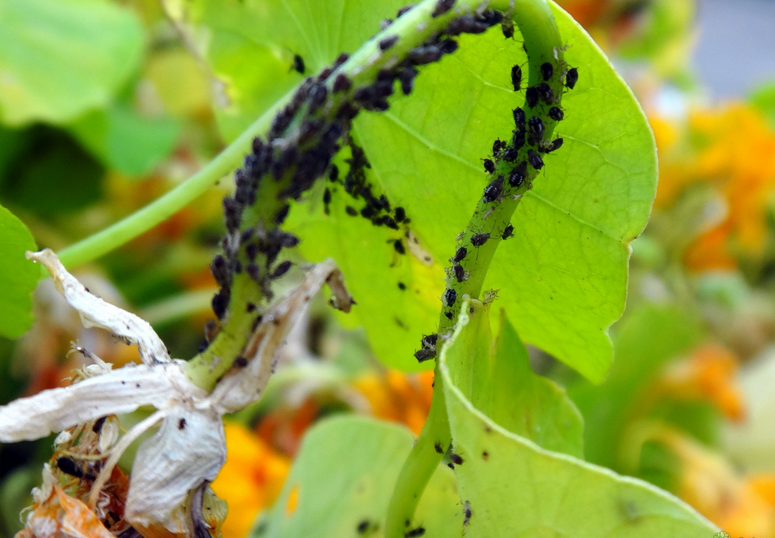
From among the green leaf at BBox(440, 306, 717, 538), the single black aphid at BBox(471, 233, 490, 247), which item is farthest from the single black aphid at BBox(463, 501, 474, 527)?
the single black aphid at BBox(471, 233, 490, 247)

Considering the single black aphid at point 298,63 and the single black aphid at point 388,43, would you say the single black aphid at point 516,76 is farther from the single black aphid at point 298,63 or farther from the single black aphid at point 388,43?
the single black aphid at point 298,63

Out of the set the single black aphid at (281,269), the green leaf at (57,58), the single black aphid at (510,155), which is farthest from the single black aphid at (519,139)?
the green leaf at (57,58)

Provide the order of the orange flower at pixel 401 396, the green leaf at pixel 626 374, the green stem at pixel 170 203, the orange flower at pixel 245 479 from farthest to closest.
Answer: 1. the green leaf at pixel 626 374
2. the orange flower at pixel 401 396
3. the orange flower at pixel 245 479
4. the green stem at pixel 170 203

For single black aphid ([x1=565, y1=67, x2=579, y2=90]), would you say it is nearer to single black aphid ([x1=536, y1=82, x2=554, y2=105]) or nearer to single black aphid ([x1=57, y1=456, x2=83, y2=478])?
single black aphid ([x1=536, y1=82, x2=554, y2=105])

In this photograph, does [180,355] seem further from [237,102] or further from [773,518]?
[773,518]

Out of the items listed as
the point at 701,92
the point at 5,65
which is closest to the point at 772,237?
the point at 701,92

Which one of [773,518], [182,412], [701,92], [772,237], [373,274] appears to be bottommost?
[182,412]
